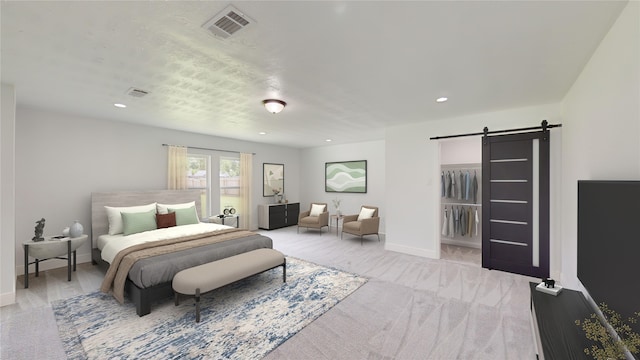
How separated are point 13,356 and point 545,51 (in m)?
5.05

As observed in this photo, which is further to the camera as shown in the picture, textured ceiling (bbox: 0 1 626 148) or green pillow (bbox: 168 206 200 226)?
green pillow (bbox: 168 206 200 226)

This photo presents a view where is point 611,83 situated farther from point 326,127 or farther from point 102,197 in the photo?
point 102,197

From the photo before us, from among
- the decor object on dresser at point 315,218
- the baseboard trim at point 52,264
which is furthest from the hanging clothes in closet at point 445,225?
the baseboard trim at point 52,264

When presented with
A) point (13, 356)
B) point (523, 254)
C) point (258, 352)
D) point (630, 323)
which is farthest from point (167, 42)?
point (523, 254)

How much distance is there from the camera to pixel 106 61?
227cm

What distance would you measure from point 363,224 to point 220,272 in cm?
344

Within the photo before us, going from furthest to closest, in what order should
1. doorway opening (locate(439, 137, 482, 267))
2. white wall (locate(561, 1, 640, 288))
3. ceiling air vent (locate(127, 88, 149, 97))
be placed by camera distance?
1. doorway opening (locate(439, 137, 482, 267))
2. ceiling air vent (locate(127, 88, 149, 97))
3. white wall (locate(561, 1, 640, 288))

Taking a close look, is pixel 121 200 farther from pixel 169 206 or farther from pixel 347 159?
pixel 347 159

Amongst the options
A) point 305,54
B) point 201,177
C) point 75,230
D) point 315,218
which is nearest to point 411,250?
point 315,218

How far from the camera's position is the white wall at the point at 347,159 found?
6.65 m

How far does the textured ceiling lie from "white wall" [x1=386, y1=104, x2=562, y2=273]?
0.41 meters

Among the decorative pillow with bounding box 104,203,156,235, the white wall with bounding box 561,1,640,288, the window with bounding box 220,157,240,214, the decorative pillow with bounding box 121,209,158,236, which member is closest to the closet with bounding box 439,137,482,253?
the white wall with bounding box 561,1,640,288

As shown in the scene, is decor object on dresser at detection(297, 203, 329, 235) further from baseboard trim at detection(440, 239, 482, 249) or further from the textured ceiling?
the textured ceiling

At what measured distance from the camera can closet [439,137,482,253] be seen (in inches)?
A: 199
